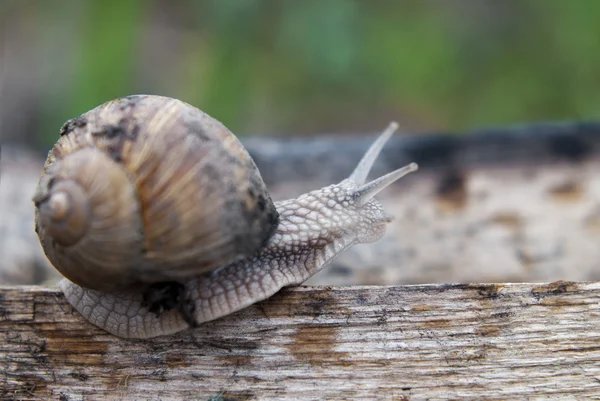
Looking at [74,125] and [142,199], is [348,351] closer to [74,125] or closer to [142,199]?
[142,199]

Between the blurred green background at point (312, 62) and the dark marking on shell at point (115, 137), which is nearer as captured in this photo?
the dark marking on shell at point (115, 137)

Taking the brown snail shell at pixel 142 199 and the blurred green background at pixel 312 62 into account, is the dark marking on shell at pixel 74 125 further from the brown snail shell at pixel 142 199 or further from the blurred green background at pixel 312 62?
the blurred green background at pixel 312 62

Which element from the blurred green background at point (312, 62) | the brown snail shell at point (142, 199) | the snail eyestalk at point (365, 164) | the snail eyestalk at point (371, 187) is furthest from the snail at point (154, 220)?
the blurred green background at point (312, 62)

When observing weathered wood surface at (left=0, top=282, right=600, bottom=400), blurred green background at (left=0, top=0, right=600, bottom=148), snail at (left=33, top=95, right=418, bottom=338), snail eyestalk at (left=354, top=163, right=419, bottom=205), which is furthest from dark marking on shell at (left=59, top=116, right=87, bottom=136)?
blurred green background at (left=0, top=0, right=600, bottom=148)

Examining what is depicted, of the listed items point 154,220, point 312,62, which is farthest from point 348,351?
point 312,62

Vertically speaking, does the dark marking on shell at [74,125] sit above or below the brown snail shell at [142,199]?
above

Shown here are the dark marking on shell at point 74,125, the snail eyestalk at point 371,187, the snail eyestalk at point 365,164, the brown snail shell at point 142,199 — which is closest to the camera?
the brown snail shell at point 142,199

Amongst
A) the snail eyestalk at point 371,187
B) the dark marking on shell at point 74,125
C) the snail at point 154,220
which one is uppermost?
the dark marking on shell at point 74,125
